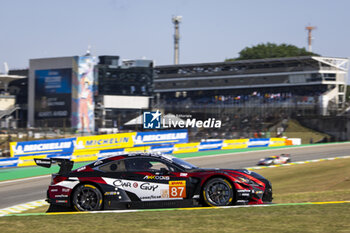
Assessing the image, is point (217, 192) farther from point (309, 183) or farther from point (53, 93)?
point (53, 93)

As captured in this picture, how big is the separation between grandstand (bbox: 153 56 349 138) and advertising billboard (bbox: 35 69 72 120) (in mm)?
13331

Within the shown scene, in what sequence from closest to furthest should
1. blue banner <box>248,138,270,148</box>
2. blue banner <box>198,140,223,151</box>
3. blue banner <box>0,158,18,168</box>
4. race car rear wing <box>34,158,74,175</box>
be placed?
1. race car rear wing <box>34,158,74,175</box>
2. blue banner <box>0,158,18,168</box>
3. blue banner <box>198,140,223,151</box>
4. blue banner <box>248,138,270,148</box>

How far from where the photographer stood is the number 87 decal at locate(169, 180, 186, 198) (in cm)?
997

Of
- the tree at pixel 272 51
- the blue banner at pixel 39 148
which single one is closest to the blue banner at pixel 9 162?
the blue banner at pixel 39 148

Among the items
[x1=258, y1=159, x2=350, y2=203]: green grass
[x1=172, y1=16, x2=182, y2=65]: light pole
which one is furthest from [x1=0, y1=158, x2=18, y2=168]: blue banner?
[x1=172, y1=16, x2=182, y2=65]: light pole

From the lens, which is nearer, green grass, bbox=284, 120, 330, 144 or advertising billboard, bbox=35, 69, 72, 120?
green grass, bbox=284, 120, 330, 144

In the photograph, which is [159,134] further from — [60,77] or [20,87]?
[20,87]

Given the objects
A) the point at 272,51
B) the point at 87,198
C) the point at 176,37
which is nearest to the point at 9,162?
the point at 87,198

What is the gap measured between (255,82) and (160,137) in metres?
68.8

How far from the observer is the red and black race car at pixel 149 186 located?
9.87 meters

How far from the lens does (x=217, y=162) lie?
2894cm

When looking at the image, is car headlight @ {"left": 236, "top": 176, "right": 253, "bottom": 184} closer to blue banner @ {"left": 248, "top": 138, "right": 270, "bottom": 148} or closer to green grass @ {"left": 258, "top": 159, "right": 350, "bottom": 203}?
green grass @ {"left": 258, "top": 159, "right": 350, "bottom": 203}

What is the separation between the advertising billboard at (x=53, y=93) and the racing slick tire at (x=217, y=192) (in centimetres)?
6368

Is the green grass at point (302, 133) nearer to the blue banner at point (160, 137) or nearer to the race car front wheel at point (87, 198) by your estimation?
the blue banner at point (160, 137)
